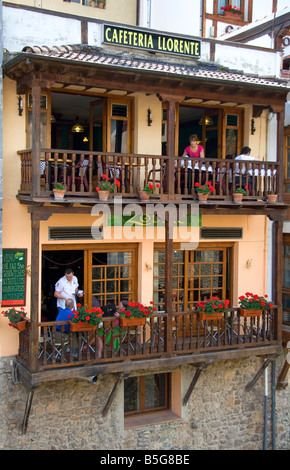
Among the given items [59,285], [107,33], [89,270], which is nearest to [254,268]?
[89,270]

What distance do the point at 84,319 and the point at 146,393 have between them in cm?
359

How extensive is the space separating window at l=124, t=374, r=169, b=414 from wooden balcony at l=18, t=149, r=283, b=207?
4.25 metres

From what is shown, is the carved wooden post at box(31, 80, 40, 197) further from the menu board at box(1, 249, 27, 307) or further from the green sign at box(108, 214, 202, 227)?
the green sign at box(108, 214, 202, 227)

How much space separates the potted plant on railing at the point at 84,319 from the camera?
37.4 ft

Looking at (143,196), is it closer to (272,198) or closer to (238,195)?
(238,195)

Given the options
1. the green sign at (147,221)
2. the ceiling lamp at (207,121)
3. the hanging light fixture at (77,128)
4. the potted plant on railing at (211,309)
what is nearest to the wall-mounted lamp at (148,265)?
the green sign at (147,221)

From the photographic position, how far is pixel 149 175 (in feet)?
41.6

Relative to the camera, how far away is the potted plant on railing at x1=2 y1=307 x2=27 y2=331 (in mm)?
11602

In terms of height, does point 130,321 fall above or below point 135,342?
above

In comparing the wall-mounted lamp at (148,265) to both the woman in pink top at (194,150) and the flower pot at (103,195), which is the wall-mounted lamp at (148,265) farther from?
the woman in pink top at (194,150)

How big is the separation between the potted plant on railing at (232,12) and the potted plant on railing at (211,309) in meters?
8.99

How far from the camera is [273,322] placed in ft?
45.4

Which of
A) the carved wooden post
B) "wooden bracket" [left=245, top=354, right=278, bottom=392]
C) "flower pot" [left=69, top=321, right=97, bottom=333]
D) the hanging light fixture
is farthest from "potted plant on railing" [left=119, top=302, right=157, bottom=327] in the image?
the hanging light fixture

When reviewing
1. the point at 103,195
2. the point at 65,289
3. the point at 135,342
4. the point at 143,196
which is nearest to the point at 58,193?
the point at 103,195
